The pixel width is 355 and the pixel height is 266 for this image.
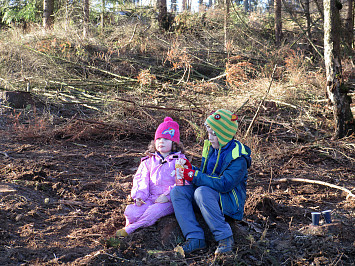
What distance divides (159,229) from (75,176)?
210 centimetres

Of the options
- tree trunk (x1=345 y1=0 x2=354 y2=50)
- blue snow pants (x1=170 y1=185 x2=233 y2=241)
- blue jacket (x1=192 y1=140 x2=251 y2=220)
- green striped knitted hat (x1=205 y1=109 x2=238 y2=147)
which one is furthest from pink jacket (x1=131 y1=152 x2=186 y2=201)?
tree trunk (x1=345 y1=0 x2=354 y2=50)

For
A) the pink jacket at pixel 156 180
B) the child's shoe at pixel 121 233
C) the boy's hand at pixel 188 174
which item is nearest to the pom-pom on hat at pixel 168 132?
the pink jacket at pixel 156 180

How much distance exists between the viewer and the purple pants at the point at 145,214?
3238 mm

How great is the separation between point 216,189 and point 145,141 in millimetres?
3933

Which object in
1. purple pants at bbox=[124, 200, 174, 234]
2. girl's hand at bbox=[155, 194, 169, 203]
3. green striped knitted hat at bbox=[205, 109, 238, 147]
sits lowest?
purple pants at bbox=[124, 200, 174, 234]

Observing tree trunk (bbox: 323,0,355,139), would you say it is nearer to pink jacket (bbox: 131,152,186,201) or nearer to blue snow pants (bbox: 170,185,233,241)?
pink jacket (bbox: 131,152,186,201)

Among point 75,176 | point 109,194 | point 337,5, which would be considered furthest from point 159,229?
point 337,5

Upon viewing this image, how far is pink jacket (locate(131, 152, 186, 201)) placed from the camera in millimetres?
3402

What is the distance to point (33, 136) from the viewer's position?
21.6 ft

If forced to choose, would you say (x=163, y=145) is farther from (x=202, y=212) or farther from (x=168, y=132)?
(x=202, y=212)

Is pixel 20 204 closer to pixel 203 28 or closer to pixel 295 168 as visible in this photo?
pixel 295 168

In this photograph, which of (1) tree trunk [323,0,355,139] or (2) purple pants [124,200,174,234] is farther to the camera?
(1) tree trunk [323,0,355,139]

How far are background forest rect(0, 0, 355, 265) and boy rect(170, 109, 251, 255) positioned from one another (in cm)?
16

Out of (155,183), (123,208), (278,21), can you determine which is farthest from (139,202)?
(278,21)
